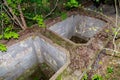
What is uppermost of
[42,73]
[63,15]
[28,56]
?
[63,15]

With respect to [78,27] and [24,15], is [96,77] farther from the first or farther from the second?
[24,15]

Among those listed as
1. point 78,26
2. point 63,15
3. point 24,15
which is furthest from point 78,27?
point 24,15

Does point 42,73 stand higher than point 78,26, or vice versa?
point 78,26

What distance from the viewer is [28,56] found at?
6.61 metres

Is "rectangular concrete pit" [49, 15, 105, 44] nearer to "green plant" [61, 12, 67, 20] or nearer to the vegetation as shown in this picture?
"green plant" [61, 12, 67, 20]

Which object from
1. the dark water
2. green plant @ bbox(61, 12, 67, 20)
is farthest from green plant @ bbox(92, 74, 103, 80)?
green plant @ bbox(61, 12, 67, 20)

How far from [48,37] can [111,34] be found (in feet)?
8.60

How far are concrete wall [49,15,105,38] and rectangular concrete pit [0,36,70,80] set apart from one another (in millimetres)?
1051

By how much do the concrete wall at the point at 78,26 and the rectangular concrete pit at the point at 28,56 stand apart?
1.05m

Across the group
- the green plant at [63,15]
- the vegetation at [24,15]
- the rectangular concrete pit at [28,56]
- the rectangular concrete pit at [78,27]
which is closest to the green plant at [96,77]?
the vegetation at [24,15]

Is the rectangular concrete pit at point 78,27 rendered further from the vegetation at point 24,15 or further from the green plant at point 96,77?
the green plant at point 96,77

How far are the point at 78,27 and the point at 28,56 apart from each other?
325cm

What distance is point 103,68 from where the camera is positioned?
5.70 meters

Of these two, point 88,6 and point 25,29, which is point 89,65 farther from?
point 88,6
